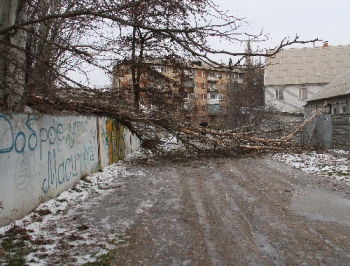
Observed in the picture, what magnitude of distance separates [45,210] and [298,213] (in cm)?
442

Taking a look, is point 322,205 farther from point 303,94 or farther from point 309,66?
point 309,66

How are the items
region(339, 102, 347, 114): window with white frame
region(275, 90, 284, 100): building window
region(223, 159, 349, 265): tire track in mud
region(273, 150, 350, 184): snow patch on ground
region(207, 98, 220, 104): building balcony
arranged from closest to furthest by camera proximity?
region(223, 159, 349, 265): tire track in mud
region(273, 150, 350, 184): snow patch on ground
region(339, 102, 347, 114): window with white frame
region(275, 90, 284, 100): building window
region(207, 98, 220, 104): building balcony

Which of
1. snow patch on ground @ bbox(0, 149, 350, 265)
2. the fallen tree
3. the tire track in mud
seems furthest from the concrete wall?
the tire track in mud

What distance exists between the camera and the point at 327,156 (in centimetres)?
1347

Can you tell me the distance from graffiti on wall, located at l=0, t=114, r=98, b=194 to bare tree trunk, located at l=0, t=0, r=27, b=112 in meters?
0.76

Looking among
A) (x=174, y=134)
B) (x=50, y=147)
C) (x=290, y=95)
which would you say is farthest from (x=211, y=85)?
(x=50, y=147)

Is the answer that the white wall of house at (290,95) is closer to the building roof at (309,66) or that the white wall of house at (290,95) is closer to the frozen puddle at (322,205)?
the building roof at (309,66)

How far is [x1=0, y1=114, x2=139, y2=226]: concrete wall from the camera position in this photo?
5223 millimetres

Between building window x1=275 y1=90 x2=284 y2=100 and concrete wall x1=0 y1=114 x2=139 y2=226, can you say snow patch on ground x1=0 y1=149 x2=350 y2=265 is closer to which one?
concrete wall x1=0 y1=114 x2=139 y2=226

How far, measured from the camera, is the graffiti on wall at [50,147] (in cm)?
546

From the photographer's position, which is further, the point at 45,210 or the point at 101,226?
the point at 45,210

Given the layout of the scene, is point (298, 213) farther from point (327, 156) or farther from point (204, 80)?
point (204, 80)

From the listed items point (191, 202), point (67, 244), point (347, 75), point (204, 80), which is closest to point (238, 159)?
point (191, 202)

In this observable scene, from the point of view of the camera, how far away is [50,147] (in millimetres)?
6984
